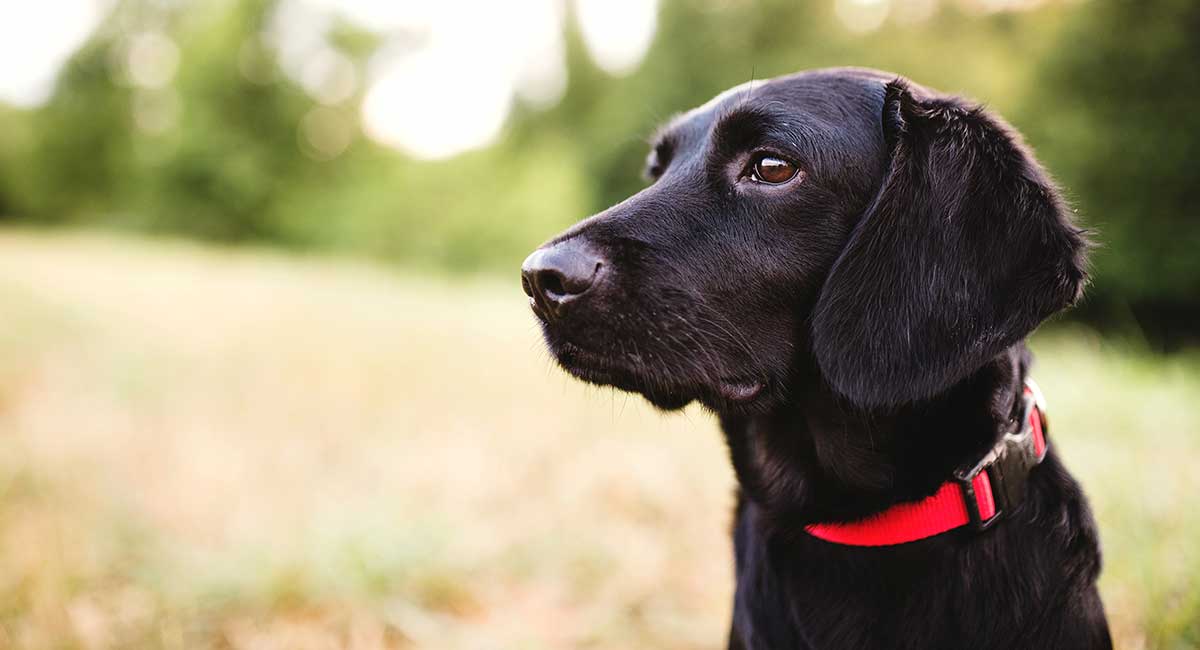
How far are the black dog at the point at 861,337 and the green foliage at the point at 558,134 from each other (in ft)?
43.3

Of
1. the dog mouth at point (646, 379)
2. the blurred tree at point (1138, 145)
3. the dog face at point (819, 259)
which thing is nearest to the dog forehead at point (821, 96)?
the dog face at point (819, 259)

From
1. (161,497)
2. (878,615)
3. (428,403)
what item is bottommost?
(428,403)

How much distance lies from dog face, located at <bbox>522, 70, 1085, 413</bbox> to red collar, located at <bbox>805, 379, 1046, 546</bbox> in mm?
236

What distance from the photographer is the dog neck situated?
5.84 feet

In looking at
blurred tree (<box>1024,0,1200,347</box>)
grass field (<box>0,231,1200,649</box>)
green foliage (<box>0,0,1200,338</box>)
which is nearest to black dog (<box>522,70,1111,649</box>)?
grass field (<box>0,231,1200,649</box>)

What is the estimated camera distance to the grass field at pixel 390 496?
2.65 m

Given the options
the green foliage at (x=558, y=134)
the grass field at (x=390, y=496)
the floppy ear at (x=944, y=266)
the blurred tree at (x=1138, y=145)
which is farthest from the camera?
the green foliage at (x=558, y=134)

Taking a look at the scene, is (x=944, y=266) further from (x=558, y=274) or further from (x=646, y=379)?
(x=558, y=274)

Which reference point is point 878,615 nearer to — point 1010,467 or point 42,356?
point 1010,467

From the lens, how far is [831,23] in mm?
19297

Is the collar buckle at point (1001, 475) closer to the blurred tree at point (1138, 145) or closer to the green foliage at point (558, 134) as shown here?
the green foliage at point (558, 134)

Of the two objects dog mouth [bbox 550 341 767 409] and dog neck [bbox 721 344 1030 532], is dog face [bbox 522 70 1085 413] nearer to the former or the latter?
dog mouth [bbox 550 341 767 409]

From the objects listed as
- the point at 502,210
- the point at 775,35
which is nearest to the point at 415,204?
the point at 502,210

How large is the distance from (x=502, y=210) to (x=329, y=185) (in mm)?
8041
